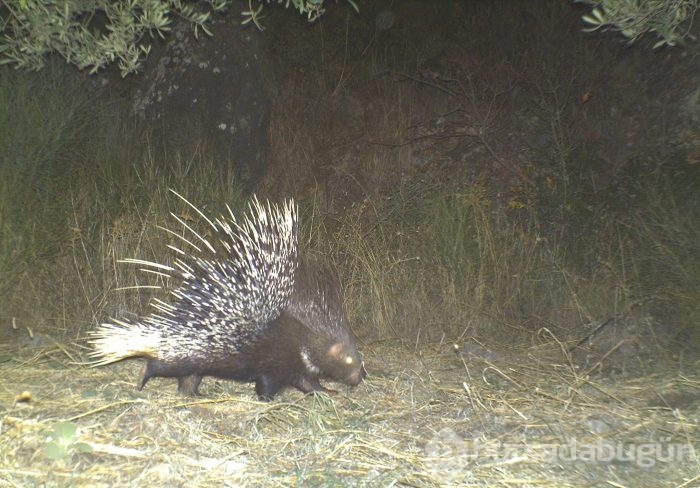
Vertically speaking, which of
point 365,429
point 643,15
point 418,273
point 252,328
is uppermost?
point 643,15

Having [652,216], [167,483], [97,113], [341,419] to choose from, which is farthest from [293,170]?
[167,483]

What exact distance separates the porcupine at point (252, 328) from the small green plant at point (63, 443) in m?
0.77

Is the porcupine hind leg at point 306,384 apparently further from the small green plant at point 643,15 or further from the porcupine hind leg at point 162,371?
the small green plant at point 643,15

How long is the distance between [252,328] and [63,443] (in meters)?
1.19

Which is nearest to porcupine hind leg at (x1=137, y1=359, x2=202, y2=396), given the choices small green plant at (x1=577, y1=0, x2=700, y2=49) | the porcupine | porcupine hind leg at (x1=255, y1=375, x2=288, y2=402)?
the porcupine

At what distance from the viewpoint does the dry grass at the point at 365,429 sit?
240 centimetres

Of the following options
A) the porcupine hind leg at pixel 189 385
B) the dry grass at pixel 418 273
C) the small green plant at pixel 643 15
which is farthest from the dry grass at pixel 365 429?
the small green plant at pixel 643 15

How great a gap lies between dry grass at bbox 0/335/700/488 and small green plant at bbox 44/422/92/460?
0.02 m

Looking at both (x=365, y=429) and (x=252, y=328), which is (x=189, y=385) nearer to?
(x=252, y=328)

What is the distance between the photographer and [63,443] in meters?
2.47

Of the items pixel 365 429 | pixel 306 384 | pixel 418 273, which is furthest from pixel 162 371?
pixel 418 273

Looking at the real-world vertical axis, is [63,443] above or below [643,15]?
below

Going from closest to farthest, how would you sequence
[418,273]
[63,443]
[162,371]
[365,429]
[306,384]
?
[63,443]
[365,429]
[162,371]
[306,384]
[418,273]

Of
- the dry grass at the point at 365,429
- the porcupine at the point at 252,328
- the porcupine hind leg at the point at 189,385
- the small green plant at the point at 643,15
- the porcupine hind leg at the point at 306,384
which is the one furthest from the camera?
the porcupine hind leg at the point at 306,384
